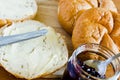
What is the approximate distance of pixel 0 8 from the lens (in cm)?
136

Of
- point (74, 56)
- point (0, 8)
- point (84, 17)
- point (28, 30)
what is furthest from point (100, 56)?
point (0, 8)

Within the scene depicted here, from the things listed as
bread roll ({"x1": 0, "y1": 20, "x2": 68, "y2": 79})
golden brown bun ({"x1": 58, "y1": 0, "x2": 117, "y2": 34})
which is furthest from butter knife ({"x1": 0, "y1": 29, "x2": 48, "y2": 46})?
golden brown bun ({"x1": 58, "y1": 0, "x2": 117, "y2": 34})

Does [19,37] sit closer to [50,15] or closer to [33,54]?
[33,54]

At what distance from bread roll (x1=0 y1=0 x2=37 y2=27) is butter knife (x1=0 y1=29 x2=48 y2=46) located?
11 cm

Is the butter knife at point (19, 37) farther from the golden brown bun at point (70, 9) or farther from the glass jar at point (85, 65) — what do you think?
the glass jar at point (85, 65)

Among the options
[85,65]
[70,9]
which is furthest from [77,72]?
[70,9]

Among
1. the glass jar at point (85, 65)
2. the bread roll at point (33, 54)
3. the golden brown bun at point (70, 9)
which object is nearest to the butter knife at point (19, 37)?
the bread roll at point (33, 54)

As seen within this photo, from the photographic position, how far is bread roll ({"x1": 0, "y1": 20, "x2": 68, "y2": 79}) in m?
1.17

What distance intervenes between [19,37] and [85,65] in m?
0.33

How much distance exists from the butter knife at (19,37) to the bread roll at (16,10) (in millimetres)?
107

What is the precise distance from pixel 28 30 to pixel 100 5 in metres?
0.37

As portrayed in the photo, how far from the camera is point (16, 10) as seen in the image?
1.39 meters

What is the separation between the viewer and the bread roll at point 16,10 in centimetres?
134

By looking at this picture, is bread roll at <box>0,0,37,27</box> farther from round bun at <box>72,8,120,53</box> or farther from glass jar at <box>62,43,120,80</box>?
glass jar at <box>62,43,120,80</box>
